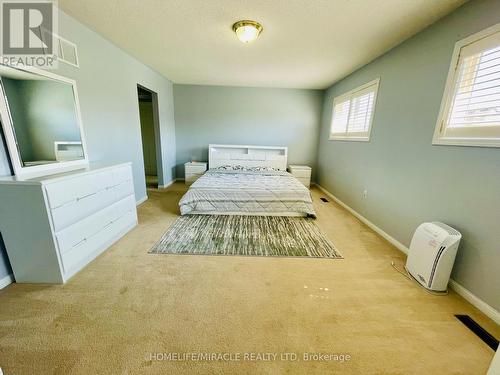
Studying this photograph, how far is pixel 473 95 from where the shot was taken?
1.64m

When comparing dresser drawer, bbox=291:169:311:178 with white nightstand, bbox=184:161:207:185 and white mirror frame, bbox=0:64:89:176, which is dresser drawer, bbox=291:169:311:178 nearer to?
white nightstand, bbox=184:161:207:185

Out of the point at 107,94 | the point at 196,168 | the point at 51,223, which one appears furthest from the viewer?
the point at 196,168

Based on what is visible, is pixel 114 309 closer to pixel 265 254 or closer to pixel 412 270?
pixel 265 254

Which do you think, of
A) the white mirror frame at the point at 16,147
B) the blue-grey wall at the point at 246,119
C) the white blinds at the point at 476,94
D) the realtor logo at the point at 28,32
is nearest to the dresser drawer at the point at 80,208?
the white mirror frame at the point at 16,147

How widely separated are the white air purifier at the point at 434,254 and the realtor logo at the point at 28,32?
12.4ft

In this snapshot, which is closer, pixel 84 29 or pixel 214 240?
pixel 84 29

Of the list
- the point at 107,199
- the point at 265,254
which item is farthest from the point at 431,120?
the point at 107,199

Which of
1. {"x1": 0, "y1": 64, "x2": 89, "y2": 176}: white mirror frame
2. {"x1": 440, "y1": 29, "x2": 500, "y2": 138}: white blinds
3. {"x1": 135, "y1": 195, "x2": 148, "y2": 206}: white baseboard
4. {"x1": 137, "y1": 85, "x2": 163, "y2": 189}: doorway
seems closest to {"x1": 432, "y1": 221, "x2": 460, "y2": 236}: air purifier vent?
{"x1": 440, "y1": 29, "x2": 500, "y2": 138}: white blinds

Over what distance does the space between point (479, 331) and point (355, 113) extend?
3174 mm

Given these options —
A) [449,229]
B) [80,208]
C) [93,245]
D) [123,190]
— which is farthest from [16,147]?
[449,229]

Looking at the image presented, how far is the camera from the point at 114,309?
1455mm

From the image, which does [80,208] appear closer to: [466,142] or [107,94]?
[107,94]

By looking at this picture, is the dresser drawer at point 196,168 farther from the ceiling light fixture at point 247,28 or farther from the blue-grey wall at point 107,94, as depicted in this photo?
Answer: the ceiling light fixture at point 247,28

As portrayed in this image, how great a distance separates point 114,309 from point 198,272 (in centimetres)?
67
